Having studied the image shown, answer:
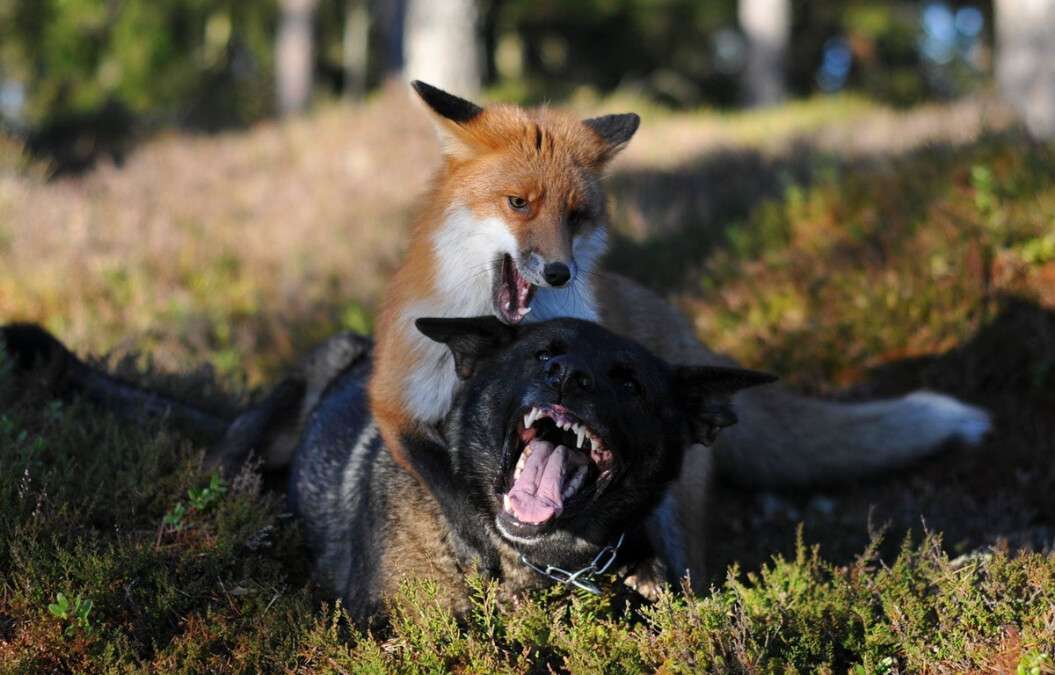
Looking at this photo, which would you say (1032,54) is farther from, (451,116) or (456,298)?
(456,298)

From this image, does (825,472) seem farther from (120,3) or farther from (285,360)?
(120,3)

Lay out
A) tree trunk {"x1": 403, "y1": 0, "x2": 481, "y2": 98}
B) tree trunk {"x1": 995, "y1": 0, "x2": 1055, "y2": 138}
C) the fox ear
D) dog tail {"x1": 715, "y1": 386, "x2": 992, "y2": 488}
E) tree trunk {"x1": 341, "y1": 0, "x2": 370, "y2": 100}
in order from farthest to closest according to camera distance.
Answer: tree trunk {"x1": 341, "y1": 0, "x2": 370, "y2": 100}
tree trunk {"x1": 403, "y1": 0, "x2": 481, "y2": 98}
tree trunk {"x1": 995, "y1": 0, "x2": 1055, "y2": 138}
dog tail {"x1": 715, "y1": 386, "x2": 992, "y2": 488}
the fox ear

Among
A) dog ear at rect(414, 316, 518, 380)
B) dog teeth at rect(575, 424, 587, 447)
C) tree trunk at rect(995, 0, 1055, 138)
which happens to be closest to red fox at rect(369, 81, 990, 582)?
dog ear at rect(414, 316, 518, 380)

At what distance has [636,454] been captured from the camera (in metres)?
3.91

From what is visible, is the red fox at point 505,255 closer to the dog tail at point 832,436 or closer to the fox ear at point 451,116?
the fox ear at point 451,116

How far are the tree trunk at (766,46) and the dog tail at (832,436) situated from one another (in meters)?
17.8

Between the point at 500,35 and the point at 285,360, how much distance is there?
25.9 m

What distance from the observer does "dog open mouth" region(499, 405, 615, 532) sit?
3779mm

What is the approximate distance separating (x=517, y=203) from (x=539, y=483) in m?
1.36

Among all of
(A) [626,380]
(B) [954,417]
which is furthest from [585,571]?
(B) [954,417]

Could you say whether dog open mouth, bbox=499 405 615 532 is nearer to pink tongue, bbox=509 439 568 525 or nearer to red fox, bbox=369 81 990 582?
pink tongue, bbox=509 439 568 525

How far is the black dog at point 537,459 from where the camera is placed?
3826 millimetres

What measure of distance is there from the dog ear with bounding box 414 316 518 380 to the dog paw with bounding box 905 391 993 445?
323cm

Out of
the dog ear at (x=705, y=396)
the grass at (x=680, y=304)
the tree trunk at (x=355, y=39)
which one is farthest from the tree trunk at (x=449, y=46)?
the tree trunk at (x=355, y=39)
